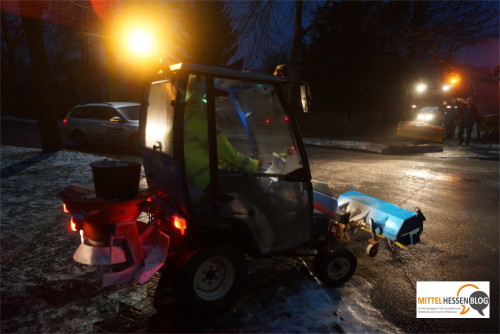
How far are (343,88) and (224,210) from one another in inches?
780

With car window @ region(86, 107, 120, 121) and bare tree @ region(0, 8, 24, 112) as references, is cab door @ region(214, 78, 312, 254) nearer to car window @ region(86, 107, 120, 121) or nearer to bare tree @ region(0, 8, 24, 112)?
car window @ region(86, 107, 120, 121)

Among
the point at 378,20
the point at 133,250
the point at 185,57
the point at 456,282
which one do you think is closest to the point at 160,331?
the point at 133,250

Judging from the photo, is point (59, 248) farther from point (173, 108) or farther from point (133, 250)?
point (173, 108)

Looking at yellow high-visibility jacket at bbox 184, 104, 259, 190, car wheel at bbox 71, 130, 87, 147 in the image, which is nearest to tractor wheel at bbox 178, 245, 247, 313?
yellow high-visibility jacket at bbox 184, 104, 259, 190

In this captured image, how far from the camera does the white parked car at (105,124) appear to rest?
10.8m

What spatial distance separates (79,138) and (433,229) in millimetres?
12184

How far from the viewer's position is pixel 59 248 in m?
4.16

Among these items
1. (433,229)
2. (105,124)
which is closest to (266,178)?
(433,229)

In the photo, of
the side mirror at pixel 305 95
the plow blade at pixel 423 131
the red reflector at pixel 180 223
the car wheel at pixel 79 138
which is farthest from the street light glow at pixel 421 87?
the red reflector at pixel 180 223

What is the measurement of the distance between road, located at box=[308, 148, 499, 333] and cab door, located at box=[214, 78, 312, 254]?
1211 millimetres

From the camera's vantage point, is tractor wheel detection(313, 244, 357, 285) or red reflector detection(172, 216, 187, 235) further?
tractor wheel detection(313, 244, 357, 285)

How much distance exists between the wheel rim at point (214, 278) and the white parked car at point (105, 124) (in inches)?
336

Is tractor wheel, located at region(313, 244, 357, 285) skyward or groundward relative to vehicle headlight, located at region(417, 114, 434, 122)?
groundward

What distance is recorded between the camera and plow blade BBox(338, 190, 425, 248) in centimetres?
372
